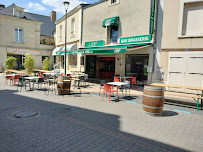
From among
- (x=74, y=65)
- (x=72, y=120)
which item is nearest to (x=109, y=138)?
(x=72, y=120)

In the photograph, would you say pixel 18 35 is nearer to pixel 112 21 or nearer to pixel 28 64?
pixel 28 64

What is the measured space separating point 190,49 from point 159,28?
2257 mm

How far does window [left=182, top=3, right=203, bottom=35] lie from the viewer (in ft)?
28.5

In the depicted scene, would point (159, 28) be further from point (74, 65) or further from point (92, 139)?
point (74, 65)

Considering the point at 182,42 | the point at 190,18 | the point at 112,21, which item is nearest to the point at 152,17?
the point at 190,18

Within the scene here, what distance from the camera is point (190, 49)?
8875 mm

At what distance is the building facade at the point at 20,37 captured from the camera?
2200cm

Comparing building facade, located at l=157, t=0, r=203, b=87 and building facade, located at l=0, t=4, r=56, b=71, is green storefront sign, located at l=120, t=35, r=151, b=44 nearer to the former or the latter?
Answer: building facade, located at l=157, t=0, r=203, b=87

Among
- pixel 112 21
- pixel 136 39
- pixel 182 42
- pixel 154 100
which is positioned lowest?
pixel 154 100

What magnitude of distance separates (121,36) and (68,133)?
32.1ft

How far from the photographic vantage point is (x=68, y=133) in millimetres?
3992

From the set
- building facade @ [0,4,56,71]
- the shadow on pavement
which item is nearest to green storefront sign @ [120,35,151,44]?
the shadow on pavement

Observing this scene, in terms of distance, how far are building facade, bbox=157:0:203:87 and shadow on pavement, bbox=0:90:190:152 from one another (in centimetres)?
580

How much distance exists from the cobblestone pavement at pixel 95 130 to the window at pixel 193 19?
5.32 meters
